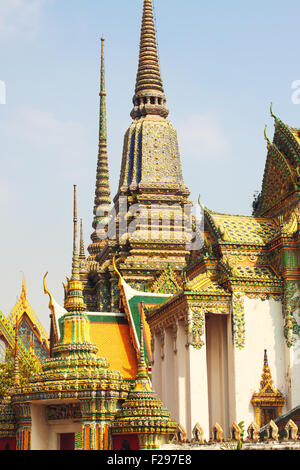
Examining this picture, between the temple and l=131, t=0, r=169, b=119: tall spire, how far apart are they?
0.40 m

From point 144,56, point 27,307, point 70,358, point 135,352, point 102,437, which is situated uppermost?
point 144,56

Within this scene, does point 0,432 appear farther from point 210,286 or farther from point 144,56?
point 144,56

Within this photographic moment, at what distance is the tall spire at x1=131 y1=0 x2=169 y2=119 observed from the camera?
46406 mm

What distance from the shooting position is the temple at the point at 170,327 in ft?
65.1

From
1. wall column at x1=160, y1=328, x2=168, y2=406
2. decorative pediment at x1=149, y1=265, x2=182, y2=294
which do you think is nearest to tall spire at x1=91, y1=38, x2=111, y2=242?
decorative pediment at x1=149, y1=265, x2=182, y2=294

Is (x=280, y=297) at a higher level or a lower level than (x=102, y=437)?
higher

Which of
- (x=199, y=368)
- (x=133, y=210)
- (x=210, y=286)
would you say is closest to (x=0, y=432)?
(x=199, y=368)

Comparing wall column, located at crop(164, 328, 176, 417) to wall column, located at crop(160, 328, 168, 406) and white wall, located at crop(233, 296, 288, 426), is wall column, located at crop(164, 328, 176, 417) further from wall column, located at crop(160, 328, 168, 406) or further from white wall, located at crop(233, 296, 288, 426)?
white wall, located at crop(233, 296, 288, 426)

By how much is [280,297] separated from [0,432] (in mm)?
9585

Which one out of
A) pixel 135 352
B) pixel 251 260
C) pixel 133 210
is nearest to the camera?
pixel 251 260

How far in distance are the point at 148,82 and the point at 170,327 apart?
70.7ft

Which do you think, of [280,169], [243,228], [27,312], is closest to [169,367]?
[243,228]

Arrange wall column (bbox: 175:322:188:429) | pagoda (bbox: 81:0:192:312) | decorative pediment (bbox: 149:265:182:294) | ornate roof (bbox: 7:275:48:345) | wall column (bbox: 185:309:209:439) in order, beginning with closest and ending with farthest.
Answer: wall column (bbox: 185:309:209:439) < wall column (bbox: 175:322:188:429) < decorative pediment (bbox: 149:265:182:294) < pagoda (bbox: 81:0:192:312) < ornate roof (bbox: 7:275:48:345)

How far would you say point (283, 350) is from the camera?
87.0 feet
